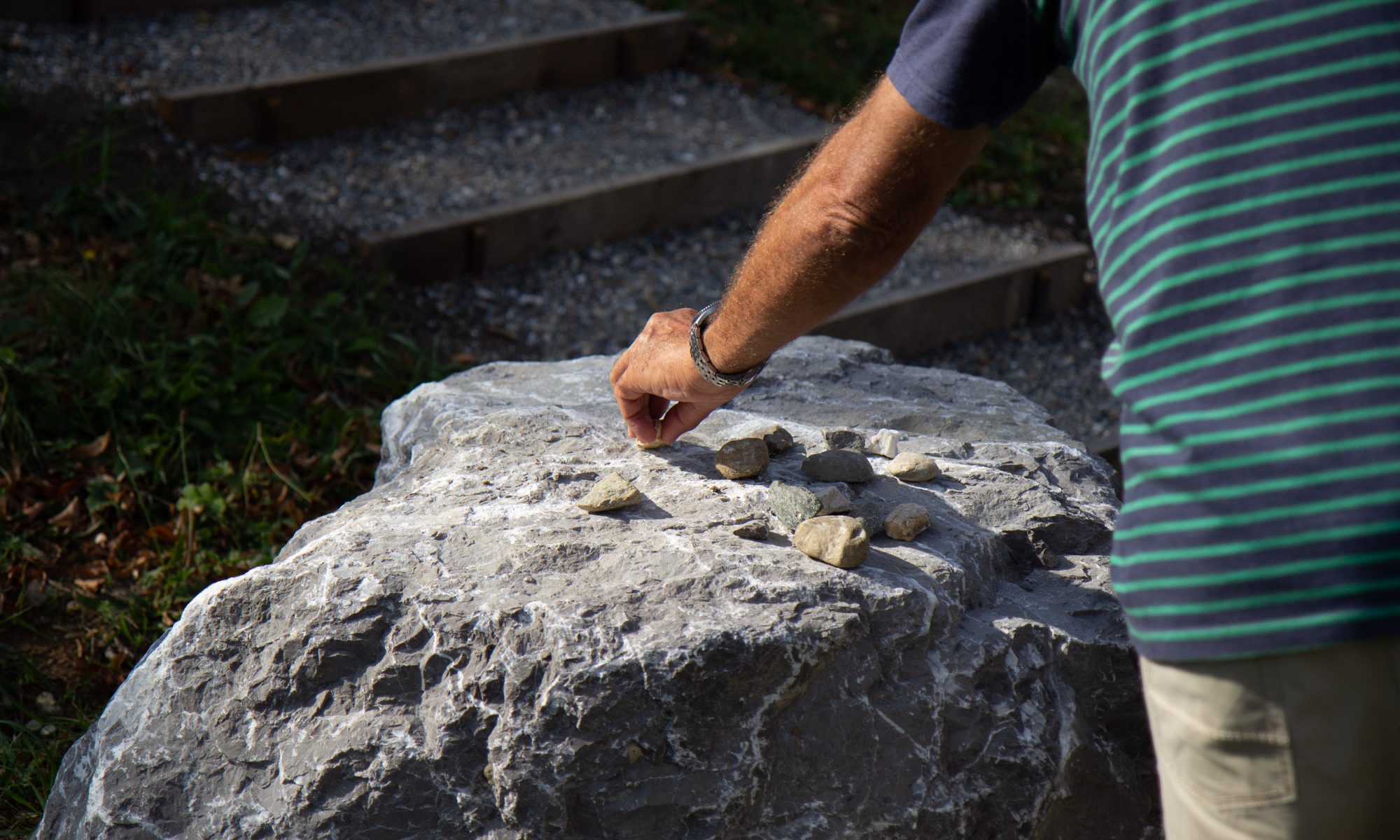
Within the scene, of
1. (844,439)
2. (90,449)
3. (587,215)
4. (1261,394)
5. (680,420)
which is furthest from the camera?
(587,215)

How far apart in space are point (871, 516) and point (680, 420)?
434 mm

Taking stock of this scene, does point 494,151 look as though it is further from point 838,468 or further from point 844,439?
point 838,468

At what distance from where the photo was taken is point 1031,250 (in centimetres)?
542

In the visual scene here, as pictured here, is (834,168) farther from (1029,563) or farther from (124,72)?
(124,72)

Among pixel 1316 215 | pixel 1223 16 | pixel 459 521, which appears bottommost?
pixel 459 521

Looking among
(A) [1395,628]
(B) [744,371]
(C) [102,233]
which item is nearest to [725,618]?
(B) [744,371]

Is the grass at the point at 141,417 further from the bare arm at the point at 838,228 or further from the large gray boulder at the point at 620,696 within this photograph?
the bare arm at the point at 838,228

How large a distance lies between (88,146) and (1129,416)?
425cm

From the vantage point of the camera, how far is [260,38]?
5.31 m

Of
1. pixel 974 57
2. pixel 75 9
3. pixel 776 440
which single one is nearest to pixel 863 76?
pixel 75 9

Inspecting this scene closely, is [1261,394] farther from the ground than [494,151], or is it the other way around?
[494,151]

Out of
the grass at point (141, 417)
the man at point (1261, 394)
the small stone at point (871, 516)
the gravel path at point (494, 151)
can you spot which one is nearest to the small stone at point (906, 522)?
the small stone at point (871, 516)

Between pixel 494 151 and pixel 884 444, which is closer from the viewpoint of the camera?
pixel 884 444

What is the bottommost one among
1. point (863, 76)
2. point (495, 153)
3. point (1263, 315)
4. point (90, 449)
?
point (90, 449)
